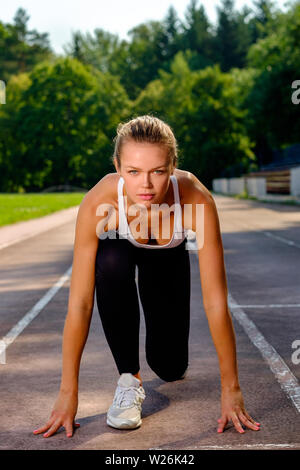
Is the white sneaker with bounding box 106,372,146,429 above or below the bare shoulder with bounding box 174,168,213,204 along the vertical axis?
below

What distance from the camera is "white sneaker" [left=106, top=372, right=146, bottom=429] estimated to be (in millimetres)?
4152

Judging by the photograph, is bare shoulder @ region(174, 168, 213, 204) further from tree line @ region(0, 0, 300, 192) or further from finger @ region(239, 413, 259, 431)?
tree line @ region(0, 0, 300, 192)

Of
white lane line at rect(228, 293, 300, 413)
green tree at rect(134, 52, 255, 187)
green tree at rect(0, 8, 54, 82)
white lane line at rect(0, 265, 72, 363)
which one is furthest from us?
green tree at rect(0, 8, 54, 82)

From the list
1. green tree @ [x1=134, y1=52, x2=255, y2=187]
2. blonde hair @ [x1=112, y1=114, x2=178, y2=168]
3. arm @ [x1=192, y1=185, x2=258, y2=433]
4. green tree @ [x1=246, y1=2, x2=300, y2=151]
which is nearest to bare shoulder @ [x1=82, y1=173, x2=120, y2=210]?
blonde hair @ [x1=112, y1=114, x2=178, y2=168]

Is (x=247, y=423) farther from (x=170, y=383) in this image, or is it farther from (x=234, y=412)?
(x=170, y=383)

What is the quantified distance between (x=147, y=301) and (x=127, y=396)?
0.63 m

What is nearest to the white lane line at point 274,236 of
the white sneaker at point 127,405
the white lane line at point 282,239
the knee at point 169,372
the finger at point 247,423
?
the white lane line at point 282,239

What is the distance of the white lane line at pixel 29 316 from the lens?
654 cm

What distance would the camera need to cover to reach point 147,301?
15.5 ft

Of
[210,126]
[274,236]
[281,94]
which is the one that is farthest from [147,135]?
[210,126]

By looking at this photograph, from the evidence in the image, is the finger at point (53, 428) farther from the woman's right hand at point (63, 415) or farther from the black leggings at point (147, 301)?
the black leggings at point (147, 301)

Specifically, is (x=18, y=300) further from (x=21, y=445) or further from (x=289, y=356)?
(x=21, y=445)

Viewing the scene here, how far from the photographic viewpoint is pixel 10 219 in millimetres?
24391

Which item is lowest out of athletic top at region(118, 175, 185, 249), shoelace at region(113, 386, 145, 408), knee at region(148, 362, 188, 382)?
knee at region(148, 362, 188, 382)
